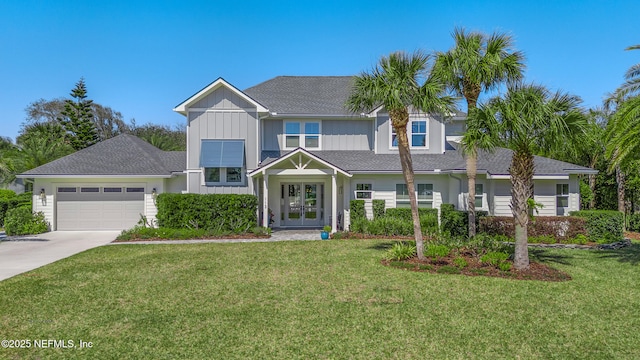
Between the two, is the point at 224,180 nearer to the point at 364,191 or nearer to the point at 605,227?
the point at 364,191

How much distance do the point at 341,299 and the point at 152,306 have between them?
12.5 ft

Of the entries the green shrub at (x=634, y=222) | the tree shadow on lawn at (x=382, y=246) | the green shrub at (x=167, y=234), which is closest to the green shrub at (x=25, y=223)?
the green shrub at (x=167, y=234)

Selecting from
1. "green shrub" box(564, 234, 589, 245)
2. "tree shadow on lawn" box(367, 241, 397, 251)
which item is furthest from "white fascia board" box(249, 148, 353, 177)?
"green shrub" box(564, 234, 589, 245)

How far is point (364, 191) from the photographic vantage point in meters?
20.0

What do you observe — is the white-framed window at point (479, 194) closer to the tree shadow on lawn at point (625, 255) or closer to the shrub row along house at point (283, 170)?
the shrub row along house at point (283, 170)

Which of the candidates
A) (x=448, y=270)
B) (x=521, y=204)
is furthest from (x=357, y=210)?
(x=521, y=204)

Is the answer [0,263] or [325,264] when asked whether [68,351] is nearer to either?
[325,264]

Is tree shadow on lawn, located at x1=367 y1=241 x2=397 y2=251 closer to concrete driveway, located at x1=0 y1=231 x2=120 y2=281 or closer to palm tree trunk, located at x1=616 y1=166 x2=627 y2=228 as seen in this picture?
concrete driveway, located at x1=0 y1=231 x2=120 y2=281

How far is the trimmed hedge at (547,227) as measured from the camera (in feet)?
52.3

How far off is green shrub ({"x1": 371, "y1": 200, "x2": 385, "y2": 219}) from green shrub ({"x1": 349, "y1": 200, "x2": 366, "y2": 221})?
0.65 meters

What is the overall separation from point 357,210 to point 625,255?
10.5 m

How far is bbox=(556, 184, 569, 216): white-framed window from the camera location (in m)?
19.0

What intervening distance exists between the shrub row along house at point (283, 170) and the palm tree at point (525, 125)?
7.38 m

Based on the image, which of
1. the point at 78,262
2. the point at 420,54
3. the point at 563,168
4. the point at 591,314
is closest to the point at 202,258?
the point at 78,262
